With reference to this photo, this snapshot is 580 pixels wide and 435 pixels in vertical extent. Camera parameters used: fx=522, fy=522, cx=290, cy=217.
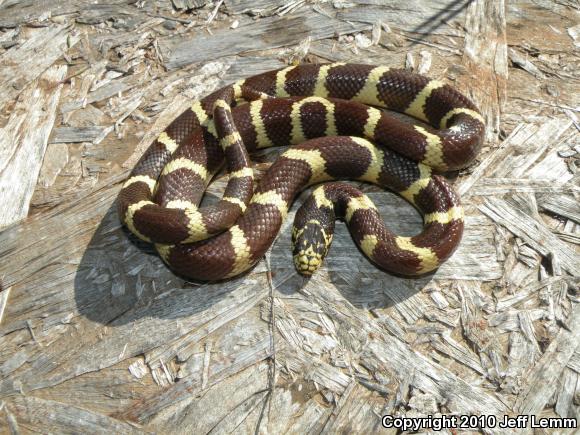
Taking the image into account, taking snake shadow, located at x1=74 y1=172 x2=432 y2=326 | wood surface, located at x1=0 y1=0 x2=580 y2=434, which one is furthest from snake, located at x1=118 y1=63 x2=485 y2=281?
wood surface, located at x1=0 y1=0 x2=580 y2=434

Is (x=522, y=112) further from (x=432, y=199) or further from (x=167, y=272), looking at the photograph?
(x=167, y=272)

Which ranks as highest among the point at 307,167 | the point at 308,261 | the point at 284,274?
the point at 307,167

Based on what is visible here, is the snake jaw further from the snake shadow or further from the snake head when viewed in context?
the snake shadow

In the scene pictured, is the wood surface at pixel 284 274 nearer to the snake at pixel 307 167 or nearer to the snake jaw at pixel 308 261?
the snake jaw at pixel 308 261

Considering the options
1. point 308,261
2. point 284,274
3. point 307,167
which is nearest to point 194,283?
point 284,274

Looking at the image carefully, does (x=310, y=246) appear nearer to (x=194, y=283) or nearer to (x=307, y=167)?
Answer: (x=307, y=167)

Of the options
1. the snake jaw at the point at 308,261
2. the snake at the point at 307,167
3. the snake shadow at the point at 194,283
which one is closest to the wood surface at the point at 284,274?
the snake shadow at the point at 194,283

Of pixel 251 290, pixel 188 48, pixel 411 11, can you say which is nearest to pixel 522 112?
pixel 411 11

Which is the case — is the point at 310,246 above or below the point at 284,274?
above
